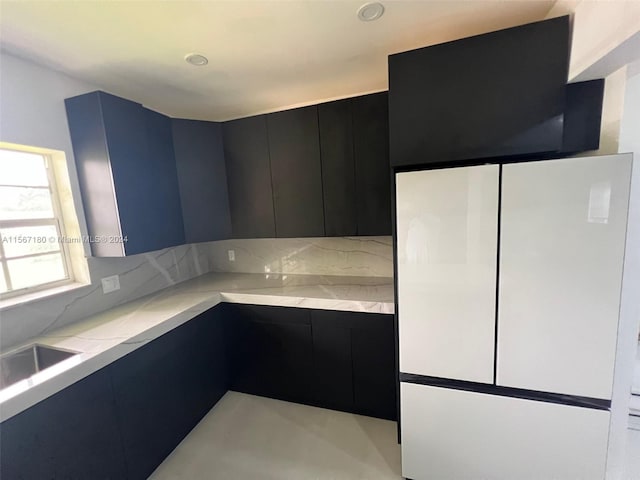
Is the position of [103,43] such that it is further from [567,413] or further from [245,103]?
[567,413]

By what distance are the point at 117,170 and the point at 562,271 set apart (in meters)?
2.44

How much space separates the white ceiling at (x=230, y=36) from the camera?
117 cm

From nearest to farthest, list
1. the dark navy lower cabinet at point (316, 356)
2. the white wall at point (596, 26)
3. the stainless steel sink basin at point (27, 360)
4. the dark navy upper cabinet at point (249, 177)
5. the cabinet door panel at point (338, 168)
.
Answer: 1. the white wall at point (596, 26)
2. the stainless steel sink basin at point (27, 360)
3. the dark navy lower cabinet at point (316, 356)
4. the cabinet door panel at point (338, 168)
5. the dark navy upper cabinet at point (249, 177)

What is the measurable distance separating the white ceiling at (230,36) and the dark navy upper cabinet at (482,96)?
0.20 meters

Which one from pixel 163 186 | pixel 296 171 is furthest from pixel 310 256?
pixel 163 186

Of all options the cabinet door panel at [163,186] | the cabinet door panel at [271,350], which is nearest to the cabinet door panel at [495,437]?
the cabinet door panel at [271,350]

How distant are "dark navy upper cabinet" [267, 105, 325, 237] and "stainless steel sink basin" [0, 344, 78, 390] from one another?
4.85 feet

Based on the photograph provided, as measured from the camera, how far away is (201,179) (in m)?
2.28

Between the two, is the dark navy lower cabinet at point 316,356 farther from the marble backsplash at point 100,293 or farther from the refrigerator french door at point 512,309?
the marble backsplash at point 100,293

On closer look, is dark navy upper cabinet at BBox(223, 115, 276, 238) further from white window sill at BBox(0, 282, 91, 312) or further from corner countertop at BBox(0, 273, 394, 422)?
white window sill at BBox(0, 282, 91, 312)

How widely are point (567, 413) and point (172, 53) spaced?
2634 millimetres

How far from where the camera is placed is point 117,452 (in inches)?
55.9

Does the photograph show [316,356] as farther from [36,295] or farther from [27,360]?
[36,295]

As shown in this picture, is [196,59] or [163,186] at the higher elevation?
[196,59]
